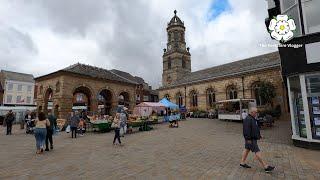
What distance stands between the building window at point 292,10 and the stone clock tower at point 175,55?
41.3 meters

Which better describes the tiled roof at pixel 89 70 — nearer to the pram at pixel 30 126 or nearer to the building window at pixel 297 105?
the pram at pixel 30 126

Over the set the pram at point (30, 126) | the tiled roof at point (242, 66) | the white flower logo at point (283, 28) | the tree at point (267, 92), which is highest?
the tiled roof at point (242, 66)

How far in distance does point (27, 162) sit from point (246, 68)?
3182 centimetres

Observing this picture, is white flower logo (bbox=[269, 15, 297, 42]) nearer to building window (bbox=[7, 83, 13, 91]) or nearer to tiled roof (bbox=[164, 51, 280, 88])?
tiled roof (bbox=[164, 51, 280, 88])

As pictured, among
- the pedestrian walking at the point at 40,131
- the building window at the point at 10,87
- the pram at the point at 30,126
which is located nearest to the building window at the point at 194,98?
the pram at the point at 30,126

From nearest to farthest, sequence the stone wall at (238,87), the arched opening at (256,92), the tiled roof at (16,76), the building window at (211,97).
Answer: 1. the stone wall at (238,87)
2. the arched opening at (256,92)
3. the building window at (211,97)
4. the tiled roof at (16,76)

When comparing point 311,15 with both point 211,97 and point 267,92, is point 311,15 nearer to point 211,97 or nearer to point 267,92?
point 267,92

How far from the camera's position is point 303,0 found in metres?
9.23

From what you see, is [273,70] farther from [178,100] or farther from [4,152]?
[4,152]

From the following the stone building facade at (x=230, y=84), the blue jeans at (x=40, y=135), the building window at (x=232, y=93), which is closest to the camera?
the blue jeans at (x=40, y=135)

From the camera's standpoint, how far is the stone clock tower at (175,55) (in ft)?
173

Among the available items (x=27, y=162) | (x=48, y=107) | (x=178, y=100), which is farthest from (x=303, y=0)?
(x=178, y=100)

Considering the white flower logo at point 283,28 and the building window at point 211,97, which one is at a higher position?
the white flower logo at point 283,28

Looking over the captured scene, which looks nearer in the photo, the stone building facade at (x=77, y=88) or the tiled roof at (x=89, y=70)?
the stone building facade at (x=77, y=88)
